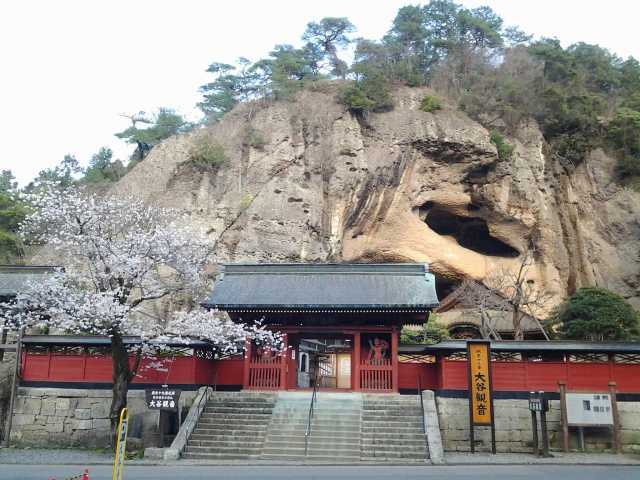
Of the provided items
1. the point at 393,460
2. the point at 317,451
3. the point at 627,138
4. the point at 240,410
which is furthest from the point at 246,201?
the point at 627,138

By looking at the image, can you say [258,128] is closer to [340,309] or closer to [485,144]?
[485,144]

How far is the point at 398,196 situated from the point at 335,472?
19292 mm

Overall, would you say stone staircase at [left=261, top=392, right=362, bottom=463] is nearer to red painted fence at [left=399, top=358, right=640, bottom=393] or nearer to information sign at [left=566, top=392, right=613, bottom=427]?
red painted fence at [left=399, top=358, right=640, bottom=393]

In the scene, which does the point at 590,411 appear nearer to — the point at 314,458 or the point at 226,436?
the point at 314,458

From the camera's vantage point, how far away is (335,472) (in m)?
12.2

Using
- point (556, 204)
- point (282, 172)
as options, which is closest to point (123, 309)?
point (282, 172)

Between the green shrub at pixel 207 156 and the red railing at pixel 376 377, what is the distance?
16.7 m

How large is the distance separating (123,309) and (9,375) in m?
6.83

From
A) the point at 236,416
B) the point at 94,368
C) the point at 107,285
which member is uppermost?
the point at 107,285

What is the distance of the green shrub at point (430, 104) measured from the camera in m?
31.9

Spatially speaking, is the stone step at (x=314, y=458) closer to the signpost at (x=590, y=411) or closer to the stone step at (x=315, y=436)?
the stone step at (x=315, y=436)

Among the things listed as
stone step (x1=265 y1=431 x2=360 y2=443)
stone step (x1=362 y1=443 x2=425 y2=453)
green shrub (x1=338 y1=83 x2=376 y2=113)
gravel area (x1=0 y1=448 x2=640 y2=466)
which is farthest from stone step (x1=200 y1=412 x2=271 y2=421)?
green shrub (x1=338 y1=83 x2=376 y2=113)

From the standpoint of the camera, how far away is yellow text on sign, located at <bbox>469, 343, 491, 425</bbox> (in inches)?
605

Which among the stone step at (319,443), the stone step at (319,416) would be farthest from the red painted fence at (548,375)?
the stone step at (319,443)
